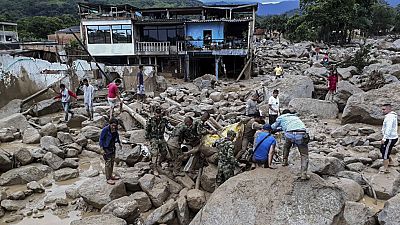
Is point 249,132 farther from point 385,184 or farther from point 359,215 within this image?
point 385,184

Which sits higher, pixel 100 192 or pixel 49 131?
pixel 49 131

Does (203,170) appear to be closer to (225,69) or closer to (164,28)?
(225,69)

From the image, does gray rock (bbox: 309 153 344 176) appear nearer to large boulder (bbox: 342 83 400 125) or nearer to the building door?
large boulder (bbox: 342 83 400 125)

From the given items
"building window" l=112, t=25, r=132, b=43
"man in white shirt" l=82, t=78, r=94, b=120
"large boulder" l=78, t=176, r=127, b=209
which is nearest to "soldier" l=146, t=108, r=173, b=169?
"large boulder" l=78, t=176, r=127, b=209

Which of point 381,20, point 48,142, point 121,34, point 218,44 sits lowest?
point 48,142

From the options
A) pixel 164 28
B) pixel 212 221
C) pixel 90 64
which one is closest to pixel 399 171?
pixel 212 221

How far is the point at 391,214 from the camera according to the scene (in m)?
6.02

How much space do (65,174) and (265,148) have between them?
5.48 m

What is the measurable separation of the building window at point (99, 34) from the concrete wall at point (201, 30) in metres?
6.62

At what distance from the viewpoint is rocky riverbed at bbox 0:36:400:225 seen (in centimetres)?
582

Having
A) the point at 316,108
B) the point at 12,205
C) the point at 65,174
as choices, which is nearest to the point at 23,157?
the point at 65,174

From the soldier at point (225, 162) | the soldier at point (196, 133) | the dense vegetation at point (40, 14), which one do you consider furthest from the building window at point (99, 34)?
the dense vegetation at point (40, 14)

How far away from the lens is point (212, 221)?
573 cm

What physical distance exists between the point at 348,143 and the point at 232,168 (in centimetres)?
563
